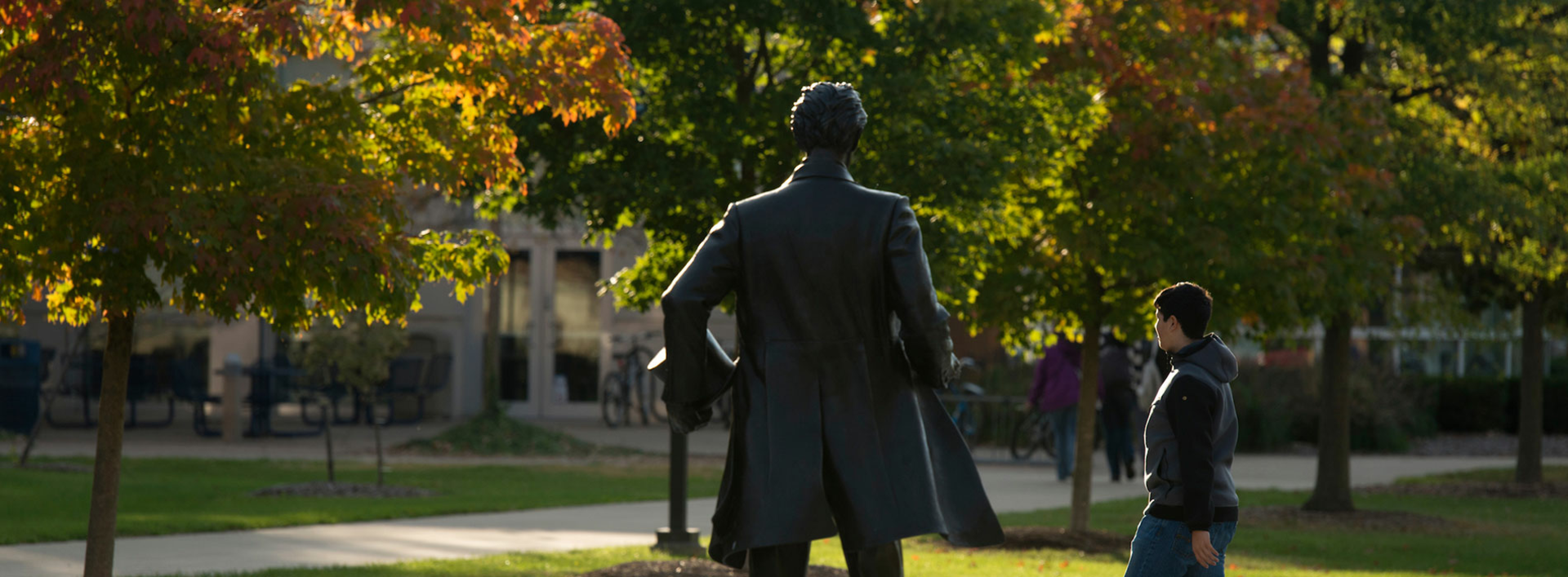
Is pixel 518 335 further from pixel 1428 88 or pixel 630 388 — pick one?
pixel 1428 88

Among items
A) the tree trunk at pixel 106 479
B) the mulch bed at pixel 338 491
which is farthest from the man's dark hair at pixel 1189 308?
the mulch bed at pixel 338 491

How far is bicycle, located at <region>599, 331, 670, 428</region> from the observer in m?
24.1

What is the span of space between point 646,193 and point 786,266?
3.58 m

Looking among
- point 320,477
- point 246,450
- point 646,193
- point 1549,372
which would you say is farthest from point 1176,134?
point 1549,372

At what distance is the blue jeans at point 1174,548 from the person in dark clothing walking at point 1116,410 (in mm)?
11166

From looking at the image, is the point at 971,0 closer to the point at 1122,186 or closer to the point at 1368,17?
the point at 1122,186

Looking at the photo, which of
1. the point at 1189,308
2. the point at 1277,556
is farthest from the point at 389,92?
the point at 1277,556

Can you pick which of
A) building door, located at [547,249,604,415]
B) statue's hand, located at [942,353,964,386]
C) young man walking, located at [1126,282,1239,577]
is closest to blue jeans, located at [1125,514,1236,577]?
young man walking, located at [1126,282,1239,577]

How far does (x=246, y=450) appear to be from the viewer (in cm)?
1845

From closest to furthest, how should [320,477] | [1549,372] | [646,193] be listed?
[646,193] < [320,477] < [1549,372]

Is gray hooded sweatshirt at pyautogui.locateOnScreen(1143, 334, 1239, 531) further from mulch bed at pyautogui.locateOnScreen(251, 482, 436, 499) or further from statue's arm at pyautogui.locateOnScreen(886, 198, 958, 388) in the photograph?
mulch bed at pyautogui.locateOnScreen(251, 482, 436, 499)

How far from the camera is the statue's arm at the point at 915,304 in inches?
177

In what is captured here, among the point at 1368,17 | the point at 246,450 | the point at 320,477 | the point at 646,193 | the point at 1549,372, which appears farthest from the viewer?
the point at 1549,372

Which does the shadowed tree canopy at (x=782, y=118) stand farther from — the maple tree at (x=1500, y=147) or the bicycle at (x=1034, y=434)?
the bicycle at (x=1034, y=434)
